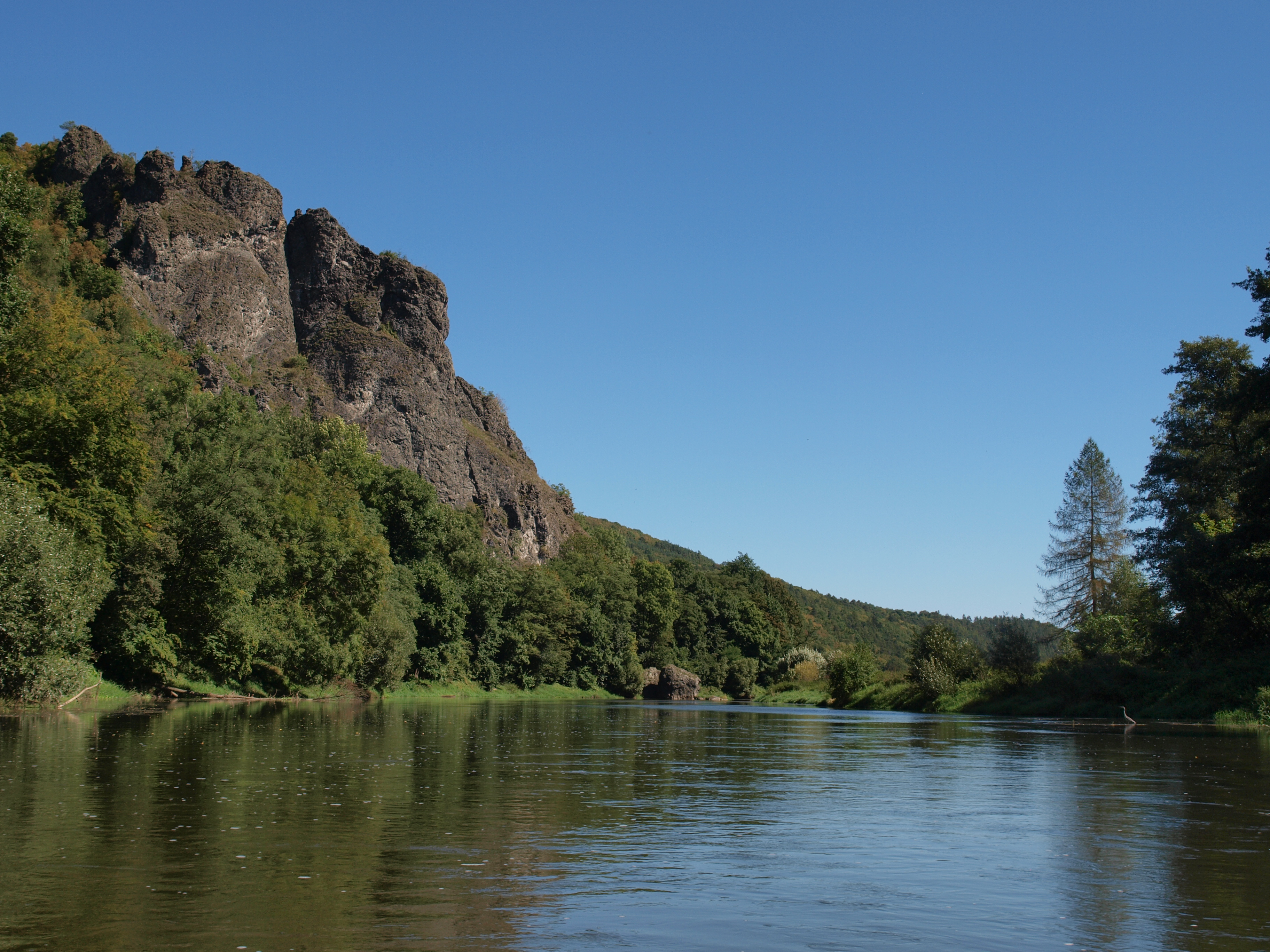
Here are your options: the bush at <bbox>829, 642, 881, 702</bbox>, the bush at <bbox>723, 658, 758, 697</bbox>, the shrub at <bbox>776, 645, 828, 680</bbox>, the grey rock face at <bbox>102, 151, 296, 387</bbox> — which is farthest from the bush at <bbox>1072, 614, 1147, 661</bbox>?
the grey rock face at <bbox>102, 151, 296, 387</bbox>

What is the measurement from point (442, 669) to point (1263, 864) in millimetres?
76521

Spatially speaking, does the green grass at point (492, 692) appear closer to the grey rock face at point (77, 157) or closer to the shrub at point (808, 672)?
the shrub at point (808, 672)

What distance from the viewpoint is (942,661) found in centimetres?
7000

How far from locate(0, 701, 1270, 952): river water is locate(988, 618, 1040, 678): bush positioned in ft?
132

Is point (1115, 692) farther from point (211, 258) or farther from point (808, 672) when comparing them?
point (211, 258)

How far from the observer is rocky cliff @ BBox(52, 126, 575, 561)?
128 meters

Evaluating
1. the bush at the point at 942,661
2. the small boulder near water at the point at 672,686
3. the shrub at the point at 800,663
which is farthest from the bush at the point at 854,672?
the small boulder near water at the point at 672,686

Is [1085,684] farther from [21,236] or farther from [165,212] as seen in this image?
[165,212]

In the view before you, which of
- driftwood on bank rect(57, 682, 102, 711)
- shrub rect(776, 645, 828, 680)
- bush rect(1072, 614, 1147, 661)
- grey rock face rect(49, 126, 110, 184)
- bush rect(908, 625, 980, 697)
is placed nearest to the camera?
driftwood on bank rect(57, 682, 102, 711)

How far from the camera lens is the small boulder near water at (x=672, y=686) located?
126 metres

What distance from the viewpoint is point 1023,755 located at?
26031 millimetres

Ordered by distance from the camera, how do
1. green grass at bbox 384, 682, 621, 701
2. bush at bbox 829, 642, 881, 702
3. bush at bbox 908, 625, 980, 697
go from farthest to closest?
bush at bbox 829, 642, 881, 702 → green grass at bbox 384, 682, 621, 701 → bush at bbox 908, 625, 980, 697

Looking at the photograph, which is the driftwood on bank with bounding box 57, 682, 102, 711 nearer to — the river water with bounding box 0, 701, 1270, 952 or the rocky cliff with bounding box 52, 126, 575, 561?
the river water with bounding box 0, 701, 1270, 952

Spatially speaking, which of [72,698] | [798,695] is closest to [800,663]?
[798,695]
